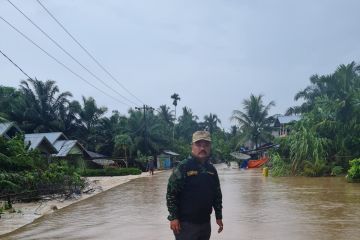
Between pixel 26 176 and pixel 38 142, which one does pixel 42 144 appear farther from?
pixel 26 176

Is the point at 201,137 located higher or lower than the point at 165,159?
lower

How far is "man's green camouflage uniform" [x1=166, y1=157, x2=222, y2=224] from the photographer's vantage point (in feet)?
15.7

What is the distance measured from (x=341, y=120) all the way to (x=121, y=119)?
106 feet

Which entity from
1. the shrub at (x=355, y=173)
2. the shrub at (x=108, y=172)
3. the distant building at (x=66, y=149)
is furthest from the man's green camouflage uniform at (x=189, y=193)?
the shrub at (x=108, y=172)

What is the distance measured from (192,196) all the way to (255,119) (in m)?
52.8

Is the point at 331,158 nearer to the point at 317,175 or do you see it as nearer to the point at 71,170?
the point at 317,175

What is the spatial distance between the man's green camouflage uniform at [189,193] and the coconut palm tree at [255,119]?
2049 inches

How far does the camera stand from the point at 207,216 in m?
4.94

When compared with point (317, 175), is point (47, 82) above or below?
above

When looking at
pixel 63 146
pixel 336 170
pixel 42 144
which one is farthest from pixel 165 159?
pixel 336 170

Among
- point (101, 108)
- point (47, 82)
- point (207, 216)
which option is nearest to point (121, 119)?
point (101, 108)

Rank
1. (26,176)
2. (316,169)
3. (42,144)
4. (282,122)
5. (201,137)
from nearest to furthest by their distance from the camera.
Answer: (201,137) < (26,176) < (316,169) < (42,144) < (282,122)

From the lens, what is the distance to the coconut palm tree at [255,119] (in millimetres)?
56469

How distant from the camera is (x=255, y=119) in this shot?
56.8 meters
